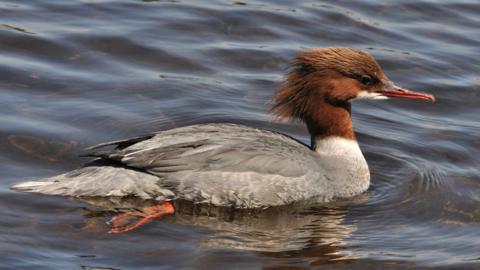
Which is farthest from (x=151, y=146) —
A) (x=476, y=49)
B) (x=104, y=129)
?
(x=476, y=49)

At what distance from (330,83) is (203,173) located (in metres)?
1.38

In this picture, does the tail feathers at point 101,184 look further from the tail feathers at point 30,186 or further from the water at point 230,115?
the water at point 230,115

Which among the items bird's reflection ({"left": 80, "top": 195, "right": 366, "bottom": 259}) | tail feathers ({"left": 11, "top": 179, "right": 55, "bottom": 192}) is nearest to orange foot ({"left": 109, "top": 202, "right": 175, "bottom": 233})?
bird's reflection ({"left": 80, "top": 195, "right": 366, "bottom": 259})

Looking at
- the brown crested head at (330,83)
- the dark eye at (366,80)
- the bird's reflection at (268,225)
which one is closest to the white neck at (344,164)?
the bird's reflection at (268,225)

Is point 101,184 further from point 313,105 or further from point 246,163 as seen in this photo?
point 313,105

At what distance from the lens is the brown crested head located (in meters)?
8.17

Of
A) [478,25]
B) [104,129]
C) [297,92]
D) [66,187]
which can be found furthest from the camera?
[478,25]

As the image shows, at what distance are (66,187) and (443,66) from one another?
5.29 metres

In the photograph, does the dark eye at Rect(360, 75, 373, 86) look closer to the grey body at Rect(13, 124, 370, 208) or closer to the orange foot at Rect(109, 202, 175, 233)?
the grey body at Rect(13, 124, 370, 208)

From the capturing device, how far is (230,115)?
946cm

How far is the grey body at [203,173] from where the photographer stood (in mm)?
7605

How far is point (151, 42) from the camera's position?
11.1 meters

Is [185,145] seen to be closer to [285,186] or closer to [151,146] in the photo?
[151,146]

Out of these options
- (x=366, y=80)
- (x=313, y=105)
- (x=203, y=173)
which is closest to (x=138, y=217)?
(x=203, y=173)
